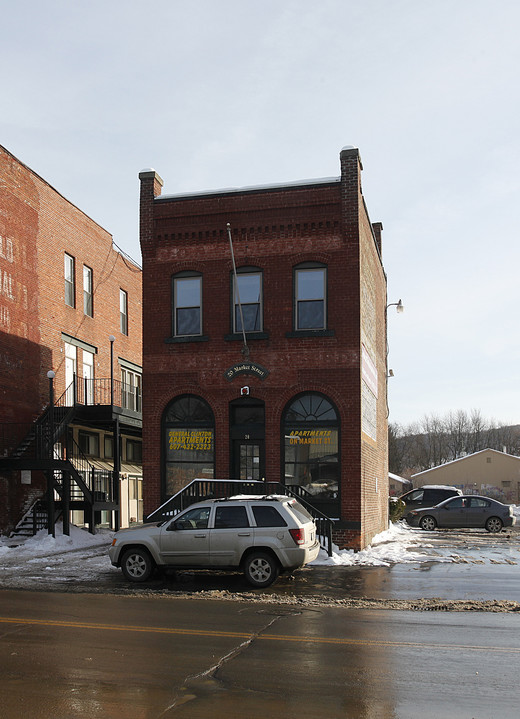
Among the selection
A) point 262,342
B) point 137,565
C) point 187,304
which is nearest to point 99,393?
point 187,304

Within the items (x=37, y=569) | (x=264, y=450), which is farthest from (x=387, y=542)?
(x=37, y=569)

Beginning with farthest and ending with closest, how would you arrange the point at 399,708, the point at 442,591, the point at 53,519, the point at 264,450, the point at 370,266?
1. the point at 370,266
2. the point at 53,519
3. the point at 264,450
4. the point at 442,591
5. the point at 399,708

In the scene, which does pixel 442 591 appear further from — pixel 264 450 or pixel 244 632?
pixel 264 450

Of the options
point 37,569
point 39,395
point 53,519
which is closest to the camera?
point 37,569

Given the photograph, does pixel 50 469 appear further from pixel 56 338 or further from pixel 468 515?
pixel 468 515

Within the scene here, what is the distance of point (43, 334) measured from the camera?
27234 millimetres

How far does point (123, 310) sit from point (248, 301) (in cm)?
1451

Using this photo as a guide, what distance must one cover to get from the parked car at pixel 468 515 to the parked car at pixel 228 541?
16419mm

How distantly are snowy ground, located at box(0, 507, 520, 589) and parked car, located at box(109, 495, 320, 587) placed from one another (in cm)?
132

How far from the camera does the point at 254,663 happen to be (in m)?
8.01

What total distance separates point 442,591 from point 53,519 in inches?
502

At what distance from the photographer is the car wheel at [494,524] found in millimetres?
29328

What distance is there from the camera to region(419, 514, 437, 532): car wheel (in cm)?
3028

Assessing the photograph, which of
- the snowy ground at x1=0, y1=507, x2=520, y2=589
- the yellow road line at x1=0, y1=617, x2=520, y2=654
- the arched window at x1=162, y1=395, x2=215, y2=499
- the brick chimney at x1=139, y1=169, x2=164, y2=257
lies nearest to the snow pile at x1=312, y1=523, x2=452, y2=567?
the snowy ground at x1=0, y1=507, x2=520, y2=589
